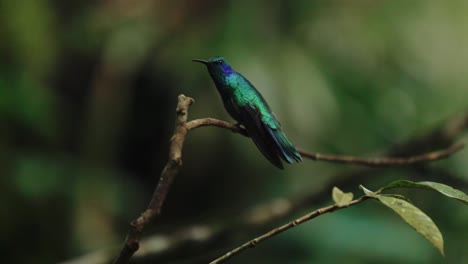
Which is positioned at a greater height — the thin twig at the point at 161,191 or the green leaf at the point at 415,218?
the thin twig at the point at 161,191

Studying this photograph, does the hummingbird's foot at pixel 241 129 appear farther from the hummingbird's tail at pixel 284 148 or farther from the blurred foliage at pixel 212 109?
the blurred foliage at pixel 212 109

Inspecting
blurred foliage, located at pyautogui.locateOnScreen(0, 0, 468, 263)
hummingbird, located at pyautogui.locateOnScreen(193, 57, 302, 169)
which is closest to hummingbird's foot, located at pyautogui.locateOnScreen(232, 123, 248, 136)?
hummingbird, located at pyautogui.locateOnScreen(193, 57, 302, 169)

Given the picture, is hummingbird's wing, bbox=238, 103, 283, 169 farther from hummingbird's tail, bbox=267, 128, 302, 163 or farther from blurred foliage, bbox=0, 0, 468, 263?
blurred foliage, bbox=0, 0, 468, 263

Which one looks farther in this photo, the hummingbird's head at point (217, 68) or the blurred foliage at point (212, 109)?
the blurred foliage at point (212, 109)

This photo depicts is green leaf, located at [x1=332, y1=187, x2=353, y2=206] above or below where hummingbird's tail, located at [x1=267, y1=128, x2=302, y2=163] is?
below

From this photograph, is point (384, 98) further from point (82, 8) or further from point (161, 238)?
point (161, 238)

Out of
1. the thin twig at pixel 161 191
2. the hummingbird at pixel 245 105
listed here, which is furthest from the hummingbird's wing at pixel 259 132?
the thin twig at pixel 161 191

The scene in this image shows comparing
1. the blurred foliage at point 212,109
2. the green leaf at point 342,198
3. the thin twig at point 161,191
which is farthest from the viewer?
the blurred foliage at point 212,109
